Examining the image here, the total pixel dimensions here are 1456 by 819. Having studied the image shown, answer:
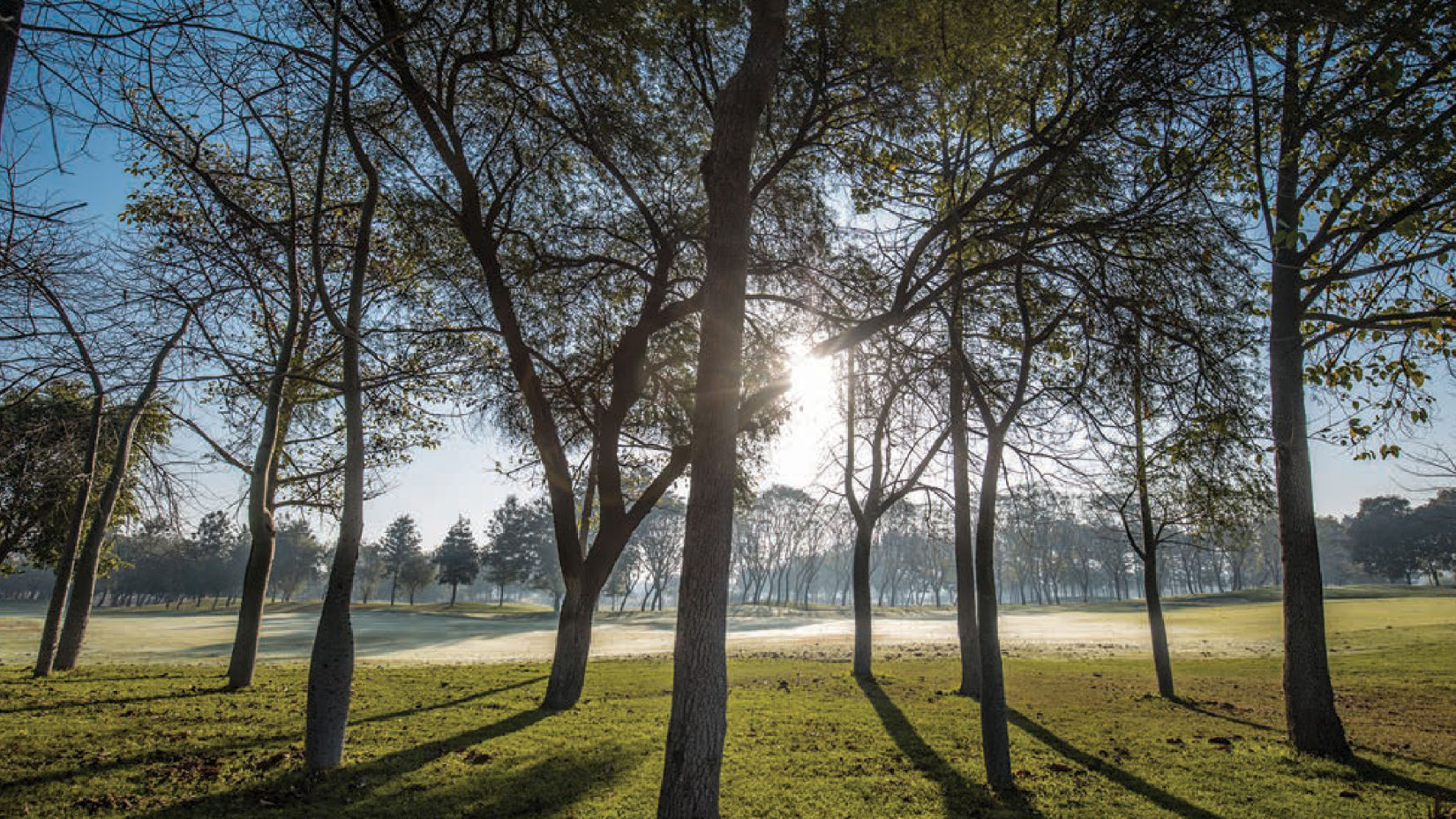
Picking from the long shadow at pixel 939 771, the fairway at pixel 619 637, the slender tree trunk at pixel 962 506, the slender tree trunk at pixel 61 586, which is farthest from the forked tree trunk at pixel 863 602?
the slender tree trunk at pixel 61 586

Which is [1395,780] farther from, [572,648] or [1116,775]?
[572,648]

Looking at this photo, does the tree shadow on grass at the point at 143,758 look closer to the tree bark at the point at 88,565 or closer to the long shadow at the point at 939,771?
the long shadow at the point at 939,771

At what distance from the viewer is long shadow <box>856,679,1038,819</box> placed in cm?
628

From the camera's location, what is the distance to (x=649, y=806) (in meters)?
5.95

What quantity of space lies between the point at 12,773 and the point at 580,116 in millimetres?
9434

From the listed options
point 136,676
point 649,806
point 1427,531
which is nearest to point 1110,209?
point 649,806

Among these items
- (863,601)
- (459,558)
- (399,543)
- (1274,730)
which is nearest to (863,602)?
(863,601)

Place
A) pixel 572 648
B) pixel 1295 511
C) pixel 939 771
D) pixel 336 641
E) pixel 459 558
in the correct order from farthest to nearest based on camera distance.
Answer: pixel 459 558, pixel 572 648, pixel 1295 511, pixel 939 771, pixel 336 641

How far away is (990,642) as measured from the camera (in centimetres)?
687

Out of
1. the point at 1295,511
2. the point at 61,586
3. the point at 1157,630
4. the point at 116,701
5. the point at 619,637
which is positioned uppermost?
the point at 1295,511

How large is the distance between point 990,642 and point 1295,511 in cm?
566

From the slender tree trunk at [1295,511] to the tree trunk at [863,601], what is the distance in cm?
825

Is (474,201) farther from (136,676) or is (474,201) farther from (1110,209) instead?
(136,676)

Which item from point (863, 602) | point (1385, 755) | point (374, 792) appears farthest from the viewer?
point (863, 602)
